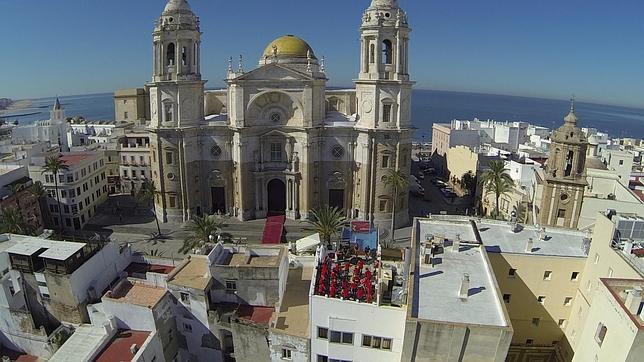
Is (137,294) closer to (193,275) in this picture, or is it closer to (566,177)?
(193,275)

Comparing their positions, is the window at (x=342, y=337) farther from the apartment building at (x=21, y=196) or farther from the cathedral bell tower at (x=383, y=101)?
the apartment building at (x=21, y=196)

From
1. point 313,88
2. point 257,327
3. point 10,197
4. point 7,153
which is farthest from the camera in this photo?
point 7,153

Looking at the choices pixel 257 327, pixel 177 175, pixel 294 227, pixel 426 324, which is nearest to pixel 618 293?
pixel 426 324

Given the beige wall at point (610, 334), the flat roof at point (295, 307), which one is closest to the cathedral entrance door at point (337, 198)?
the flat roof at point (295, 307)

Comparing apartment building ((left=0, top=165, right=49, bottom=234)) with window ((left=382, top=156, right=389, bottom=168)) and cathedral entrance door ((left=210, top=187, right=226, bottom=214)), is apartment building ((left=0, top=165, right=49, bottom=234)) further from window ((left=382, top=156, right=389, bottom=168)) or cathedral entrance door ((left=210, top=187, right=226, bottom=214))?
window ((left=382, top=156, right=389, bottom=168))

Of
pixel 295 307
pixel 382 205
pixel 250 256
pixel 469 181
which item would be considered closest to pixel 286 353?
pixel 295 307

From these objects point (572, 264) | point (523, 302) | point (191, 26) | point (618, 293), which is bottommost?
point (523, 302)

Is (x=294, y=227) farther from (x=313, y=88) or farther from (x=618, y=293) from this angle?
(x=618, y=293)
